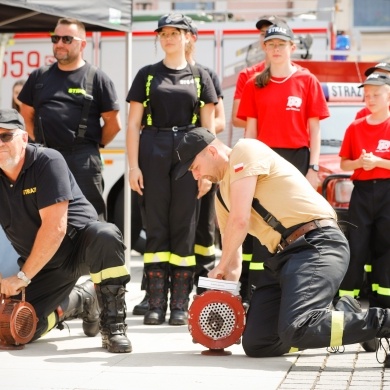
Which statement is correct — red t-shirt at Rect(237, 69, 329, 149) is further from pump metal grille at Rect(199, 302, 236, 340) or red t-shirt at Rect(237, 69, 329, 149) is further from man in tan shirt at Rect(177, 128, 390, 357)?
pump metal grille at Rect(199, 302, 236, 340)

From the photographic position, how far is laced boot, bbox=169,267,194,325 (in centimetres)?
820

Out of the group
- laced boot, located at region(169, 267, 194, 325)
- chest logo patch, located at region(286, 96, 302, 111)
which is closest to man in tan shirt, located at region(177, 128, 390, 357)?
laced boot, located at region(169, 267, 194, 325)

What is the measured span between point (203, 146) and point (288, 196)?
0.59 meters

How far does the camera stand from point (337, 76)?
10984 millimetres

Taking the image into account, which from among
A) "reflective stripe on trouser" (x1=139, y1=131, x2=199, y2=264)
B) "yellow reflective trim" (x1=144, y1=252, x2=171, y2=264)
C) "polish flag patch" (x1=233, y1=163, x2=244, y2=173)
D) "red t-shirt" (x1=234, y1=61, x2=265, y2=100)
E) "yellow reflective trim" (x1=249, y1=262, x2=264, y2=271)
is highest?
"red t-shirt" (x1=234, y1=61, x2=265, y2=100)

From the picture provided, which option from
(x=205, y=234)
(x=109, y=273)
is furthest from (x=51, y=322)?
(x=205, y=234)

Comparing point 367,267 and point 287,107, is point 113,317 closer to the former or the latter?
point 287,107

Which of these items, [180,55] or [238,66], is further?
[238,66]

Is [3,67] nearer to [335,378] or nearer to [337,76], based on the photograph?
[337,76]

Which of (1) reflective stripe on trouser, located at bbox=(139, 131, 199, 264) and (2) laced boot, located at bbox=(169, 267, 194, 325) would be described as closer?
(2) laced boot, located at bbox=(169, 267, 194, 325)

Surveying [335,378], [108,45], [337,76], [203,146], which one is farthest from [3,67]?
[335,378]

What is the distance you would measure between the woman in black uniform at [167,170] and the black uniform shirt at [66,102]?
1.38 feet

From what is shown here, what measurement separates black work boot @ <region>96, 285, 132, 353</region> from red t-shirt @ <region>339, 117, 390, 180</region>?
2419 millimetres

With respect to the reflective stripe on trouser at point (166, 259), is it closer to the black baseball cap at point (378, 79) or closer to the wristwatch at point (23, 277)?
the wristwatch at point (23, 277)
